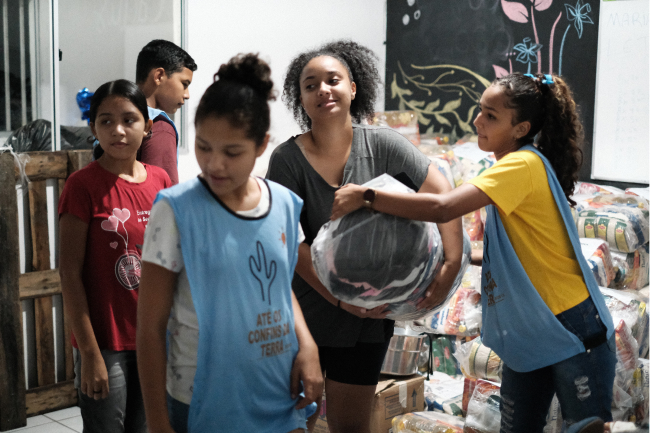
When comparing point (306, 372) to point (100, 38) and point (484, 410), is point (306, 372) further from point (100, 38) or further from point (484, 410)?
point (100, 38)

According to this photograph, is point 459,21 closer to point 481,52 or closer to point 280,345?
point 481,52

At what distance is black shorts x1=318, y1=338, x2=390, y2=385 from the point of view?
166cm

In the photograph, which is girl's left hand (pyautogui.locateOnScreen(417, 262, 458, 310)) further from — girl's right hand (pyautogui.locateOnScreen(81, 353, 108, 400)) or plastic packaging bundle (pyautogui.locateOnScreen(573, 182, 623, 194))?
plastic packaging bundle (pyautogui.locateOnScreen(573, 182, 623, 194))

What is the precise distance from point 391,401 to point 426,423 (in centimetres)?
17

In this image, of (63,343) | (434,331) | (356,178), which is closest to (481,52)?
(434,331)

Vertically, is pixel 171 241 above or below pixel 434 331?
above

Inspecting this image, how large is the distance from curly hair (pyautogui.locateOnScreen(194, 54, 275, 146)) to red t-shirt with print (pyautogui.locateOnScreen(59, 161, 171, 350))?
491mm

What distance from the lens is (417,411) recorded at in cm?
260

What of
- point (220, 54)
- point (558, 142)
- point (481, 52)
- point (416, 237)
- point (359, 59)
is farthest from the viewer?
point (481, 52)

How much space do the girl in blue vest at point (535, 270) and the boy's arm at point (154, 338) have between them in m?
0.52

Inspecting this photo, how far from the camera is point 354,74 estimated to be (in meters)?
1.80

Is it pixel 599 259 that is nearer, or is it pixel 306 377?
pixel 306 377

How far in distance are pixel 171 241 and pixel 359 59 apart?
3.29ft

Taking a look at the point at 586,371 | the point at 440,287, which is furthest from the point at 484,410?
the point at 440,287
